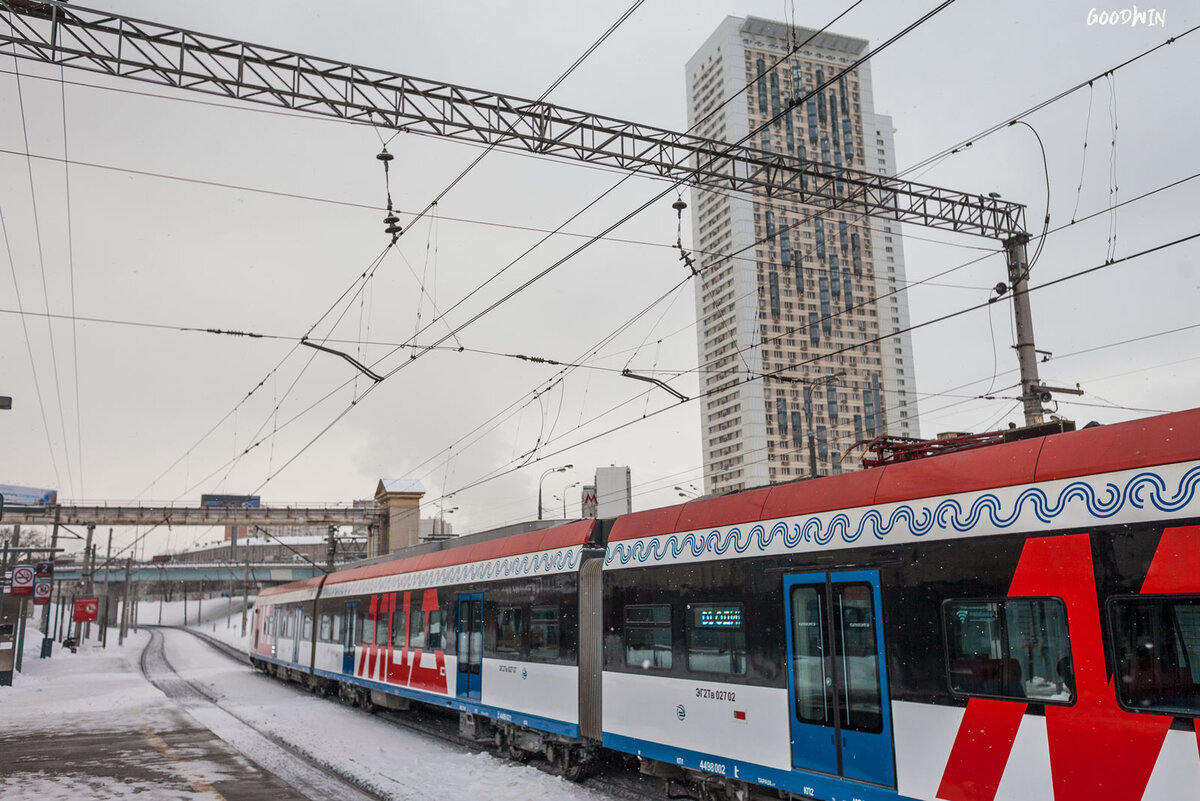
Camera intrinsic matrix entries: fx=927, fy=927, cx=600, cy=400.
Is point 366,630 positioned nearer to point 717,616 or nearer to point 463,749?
point 463,749

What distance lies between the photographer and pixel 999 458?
7.30 meters

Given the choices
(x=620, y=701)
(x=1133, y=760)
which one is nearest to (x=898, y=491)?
(x=1133, y=760)

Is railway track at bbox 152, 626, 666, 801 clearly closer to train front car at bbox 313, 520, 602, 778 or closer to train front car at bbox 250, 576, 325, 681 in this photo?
train front car at bbox 313, 520, 602, 778

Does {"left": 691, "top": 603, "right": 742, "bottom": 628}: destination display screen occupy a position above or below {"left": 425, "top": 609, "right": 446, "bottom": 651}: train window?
above

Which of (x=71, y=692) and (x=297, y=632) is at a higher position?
(x=297, y=632)

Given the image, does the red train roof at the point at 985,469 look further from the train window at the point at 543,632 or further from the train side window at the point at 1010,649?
the train window at the point at 543,632

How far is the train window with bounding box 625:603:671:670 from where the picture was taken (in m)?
10.8

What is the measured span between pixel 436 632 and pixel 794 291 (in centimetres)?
11242

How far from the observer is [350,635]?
2316cm

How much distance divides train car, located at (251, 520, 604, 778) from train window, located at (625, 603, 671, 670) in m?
0.89

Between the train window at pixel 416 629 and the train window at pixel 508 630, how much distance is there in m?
3.77

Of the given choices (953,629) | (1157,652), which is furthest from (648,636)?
(1157,652)

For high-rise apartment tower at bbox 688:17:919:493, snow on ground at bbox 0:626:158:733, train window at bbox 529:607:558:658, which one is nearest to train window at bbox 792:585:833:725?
train window at bbox 529:607:558:658

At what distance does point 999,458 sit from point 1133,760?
232 centimetres
